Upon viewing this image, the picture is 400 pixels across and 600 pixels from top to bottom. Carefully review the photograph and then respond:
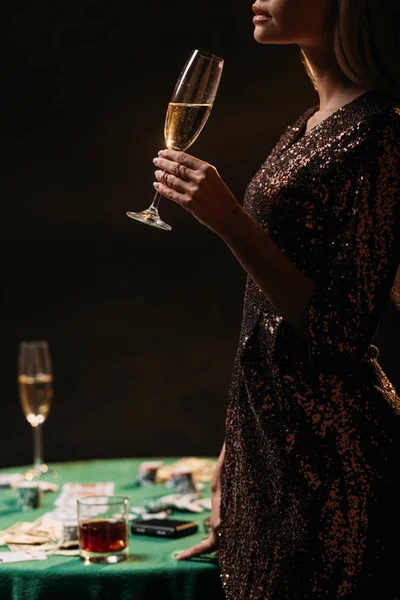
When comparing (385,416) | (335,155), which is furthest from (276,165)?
(385,416)

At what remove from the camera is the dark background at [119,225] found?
12.2 ft

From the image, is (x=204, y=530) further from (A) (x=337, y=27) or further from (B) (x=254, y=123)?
(B) (x=254, y=123)

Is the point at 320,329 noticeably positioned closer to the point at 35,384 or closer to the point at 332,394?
the point at 332,394

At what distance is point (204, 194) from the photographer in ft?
4.29

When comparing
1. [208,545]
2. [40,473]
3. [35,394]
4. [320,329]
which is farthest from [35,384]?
[320,329]

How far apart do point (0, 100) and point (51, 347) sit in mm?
1127

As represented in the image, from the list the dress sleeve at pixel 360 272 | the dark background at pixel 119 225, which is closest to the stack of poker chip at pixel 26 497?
the dress sleeve at pixel 360 272

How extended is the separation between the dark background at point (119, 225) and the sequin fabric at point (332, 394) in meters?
2.23

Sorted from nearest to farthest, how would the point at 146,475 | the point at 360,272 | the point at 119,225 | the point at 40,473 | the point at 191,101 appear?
the point at 360,272
the point at 191,101
the point at 146,475
the point at 40,473
the point at 119,225

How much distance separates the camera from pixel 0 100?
3734mm

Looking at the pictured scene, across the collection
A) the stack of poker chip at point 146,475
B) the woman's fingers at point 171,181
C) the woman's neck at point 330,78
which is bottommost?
the stack of poker chip at point 146,475

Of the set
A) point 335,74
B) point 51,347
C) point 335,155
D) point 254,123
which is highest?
point 254,123

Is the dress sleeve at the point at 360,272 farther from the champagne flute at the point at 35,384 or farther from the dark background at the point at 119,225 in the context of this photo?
the dark background at the point at 119,225

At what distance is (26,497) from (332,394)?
3.05ft
